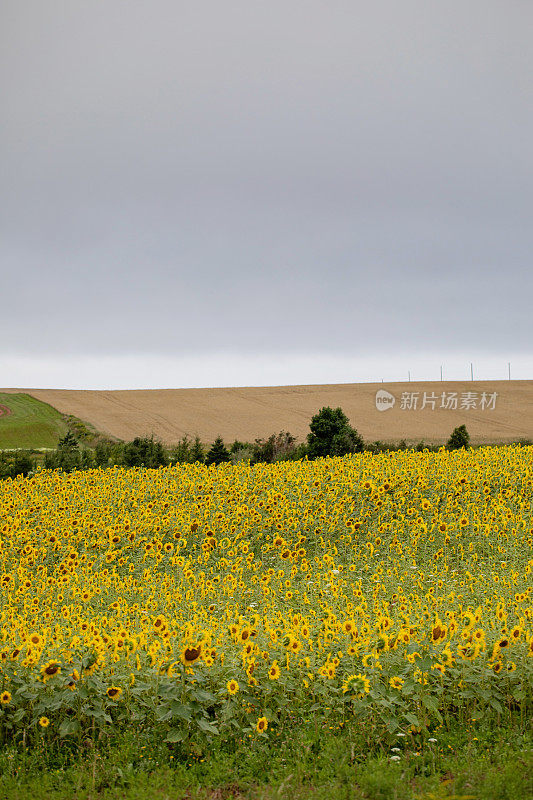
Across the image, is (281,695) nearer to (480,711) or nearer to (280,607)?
(480,711)

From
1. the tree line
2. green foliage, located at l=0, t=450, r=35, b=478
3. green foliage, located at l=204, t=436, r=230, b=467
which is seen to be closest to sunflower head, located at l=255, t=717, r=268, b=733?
the tree line

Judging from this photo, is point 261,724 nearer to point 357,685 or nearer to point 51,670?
point 357,685

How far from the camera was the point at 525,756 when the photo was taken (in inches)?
185

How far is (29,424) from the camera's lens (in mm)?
47656

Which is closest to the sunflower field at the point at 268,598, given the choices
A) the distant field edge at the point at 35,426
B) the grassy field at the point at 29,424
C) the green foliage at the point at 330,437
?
the green foliage at the point at 330,437

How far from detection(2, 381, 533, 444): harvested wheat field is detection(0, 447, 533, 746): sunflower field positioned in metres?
27.4

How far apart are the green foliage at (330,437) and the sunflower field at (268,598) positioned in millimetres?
9310

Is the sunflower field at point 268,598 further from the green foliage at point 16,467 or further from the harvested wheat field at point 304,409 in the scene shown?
the harvested wheat field at point 304,409

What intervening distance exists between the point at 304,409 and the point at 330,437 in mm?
28249

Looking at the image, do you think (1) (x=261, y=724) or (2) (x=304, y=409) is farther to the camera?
(2) (x=304, y=409)

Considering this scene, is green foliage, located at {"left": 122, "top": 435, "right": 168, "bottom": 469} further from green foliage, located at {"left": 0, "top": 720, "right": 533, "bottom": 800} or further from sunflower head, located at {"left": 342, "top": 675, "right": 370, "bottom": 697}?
sunflower head, located at {"left": 342, "top": 675, "right": 370, "bottom": 697}

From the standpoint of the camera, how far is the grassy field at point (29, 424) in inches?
1668

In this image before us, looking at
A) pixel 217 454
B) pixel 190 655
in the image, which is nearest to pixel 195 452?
pixel 217 454

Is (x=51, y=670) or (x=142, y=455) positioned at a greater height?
(x=142, y=455)
